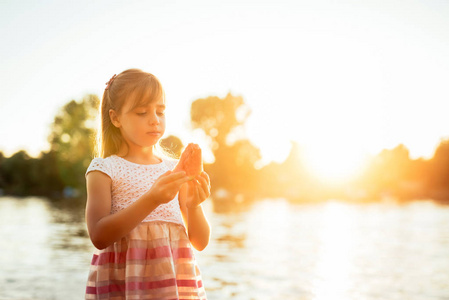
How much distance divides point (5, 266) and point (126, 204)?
995 cm

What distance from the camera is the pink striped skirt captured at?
219 cm

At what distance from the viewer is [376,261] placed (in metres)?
12.9

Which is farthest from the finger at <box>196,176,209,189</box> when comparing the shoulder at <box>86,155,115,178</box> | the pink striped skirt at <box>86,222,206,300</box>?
the shoulder at <box>86,155,115,178</box>

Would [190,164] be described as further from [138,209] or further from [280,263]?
[280,263]

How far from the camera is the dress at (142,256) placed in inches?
86.8

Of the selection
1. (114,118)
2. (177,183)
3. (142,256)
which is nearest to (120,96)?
(114,118)

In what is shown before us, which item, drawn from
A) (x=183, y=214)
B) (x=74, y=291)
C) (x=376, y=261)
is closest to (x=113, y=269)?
(x=183, y=214)

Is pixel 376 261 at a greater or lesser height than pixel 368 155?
lesser

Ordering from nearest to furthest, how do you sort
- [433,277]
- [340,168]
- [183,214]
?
[183,214], [433,277], [340,168]

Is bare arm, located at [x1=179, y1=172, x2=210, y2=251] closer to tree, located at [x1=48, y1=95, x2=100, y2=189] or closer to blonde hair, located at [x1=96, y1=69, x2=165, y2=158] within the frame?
blonde hair, located at [x1=96, y1=69, x2=165, y2=158]

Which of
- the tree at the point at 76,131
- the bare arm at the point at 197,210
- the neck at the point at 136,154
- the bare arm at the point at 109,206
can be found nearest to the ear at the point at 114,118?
the neck at the point at 136,154

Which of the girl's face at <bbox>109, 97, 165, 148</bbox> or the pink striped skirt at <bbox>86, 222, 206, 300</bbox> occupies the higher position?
the girl's face at <bbox>109, 97, 165, 148</bbox>

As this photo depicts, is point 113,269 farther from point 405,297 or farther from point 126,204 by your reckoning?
point 405,297

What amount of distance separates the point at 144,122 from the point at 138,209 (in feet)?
1.29
